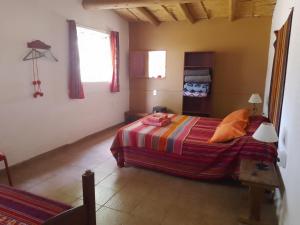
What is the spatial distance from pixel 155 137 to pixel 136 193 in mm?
776

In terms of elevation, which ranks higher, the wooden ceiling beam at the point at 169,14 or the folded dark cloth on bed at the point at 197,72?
the wooden ceiling beam at the point at 169,14

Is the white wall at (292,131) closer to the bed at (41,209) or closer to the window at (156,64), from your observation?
the bed at (41,209)

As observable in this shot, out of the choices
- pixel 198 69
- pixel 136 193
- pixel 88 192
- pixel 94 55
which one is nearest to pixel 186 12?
pixel 198 69

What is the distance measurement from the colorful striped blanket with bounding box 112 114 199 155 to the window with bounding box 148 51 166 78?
2483 millimetres

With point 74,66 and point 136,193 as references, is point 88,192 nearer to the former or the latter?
point 136,193

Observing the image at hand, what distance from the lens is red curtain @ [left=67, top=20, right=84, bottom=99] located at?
3762 millimetres

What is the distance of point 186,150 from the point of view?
9.19ft

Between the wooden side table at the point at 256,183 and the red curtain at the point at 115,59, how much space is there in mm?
3613

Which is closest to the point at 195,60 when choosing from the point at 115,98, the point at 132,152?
the point at 115,98

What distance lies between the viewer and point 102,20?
4609mm

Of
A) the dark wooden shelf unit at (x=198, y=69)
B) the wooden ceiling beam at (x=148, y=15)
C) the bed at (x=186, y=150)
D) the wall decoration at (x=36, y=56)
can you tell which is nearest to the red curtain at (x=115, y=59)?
the wooden ceiling beam at (x=148, y=15)

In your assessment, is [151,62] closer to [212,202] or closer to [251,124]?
[251,124]

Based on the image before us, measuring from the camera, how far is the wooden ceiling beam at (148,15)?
4.56m

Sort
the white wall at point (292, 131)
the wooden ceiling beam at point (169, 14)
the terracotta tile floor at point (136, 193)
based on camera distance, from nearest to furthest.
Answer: the white wall at point (292, 131) < the terracotta tile floor at point (136, 193) < the wooden ceiling beam at point (169, 14)
